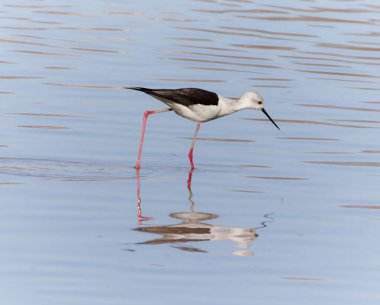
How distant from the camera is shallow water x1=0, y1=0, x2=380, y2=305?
8172 millimetres

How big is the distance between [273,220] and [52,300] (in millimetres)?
2948

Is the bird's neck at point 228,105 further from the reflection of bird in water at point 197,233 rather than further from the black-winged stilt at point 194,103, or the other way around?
the reflection of bird in water at point 197,233

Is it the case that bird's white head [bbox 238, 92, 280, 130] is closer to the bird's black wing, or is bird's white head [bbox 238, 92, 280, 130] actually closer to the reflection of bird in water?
the bird's black wing

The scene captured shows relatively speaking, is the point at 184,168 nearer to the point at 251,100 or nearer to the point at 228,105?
the point at 228,105

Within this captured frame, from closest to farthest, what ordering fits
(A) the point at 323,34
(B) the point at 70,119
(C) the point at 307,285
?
(C) the point at 307,285 < (B) the point at 70,119 < (A) the point at 323,34

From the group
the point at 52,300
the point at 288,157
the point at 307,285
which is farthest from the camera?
the point at 288,157

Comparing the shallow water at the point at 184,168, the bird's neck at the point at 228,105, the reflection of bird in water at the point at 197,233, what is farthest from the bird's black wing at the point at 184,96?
the reflection of bird in water at the point at 197,233

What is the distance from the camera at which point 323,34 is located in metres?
23.0

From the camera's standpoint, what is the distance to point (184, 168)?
40.4ft

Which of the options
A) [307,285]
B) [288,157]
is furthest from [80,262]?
[288,157]

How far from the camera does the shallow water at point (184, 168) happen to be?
8.17 meters

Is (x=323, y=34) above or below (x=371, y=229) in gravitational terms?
above

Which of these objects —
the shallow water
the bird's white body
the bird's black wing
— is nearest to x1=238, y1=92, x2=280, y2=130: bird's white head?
the bird's white body

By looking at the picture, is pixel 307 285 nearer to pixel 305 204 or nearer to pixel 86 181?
pixel 305 204
